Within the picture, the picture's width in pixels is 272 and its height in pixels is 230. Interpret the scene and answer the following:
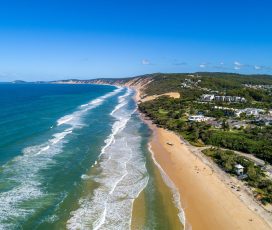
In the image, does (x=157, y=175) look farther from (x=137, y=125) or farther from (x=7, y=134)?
(x=137, y=125)

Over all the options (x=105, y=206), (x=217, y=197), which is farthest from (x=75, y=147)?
(x=217, y=197)

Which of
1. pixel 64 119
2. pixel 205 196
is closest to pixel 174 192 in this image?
pixel 205 196

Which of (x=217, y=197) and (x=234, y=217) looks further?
(x=217, y=197)

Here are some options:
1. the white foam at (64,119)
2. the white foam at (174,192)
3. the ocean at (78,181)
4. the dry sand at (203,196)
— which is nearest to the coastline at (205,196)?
the dry sand at (203,196)

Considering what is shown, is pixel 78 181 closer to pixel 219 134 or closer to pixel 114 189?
pixel 114 189

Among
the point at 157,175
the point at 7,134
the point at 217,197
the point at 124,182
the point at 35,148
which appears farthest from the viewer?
the point at 7,134

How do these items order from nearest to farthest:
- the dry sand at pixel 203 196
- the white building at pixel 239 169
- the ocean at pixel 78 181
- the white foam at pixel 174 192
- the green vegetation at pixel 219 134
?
1. the ocean at pixel 78 181
2. the dry sand at pixel 203 196
3. the white foam at pixel 174 192
4. the white building at pixel 239 169
5. the green vegetation at pixel 219 134

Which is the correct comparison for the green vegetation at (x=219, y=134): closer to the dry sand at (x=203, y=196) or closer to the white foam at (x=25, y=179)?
the dry sand at (x=203, y=196)
